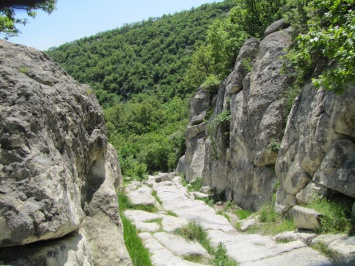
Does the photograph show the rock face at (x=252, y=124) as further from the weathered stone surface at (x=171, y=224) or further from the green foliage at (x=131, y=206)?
the weathered stone surface at (x=171, y=224)

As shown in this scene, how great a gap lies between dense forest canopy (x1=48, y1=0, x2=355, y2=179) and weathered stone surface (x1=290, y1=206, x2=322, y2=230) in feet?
8.96

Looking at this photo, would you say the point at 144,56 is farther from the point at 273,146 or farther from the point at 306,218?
the point at 306,218

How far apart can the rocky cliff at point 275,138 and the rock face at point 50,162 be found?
5.60 m

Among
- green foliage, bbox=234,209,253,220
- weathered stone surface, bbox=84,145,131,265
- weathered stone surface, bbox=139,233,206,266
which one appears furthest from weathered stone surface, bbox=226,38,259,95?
weathered stone surface, bbox=84,145,131,265

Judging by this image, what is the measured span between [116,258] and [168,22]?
4087 inches

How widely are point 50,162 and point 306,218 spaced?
21.5ft

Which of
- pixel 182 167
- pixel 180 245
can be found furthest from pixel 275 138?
pixel 182 167

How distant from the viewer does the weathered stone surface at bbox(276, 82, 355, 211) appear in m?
7.95

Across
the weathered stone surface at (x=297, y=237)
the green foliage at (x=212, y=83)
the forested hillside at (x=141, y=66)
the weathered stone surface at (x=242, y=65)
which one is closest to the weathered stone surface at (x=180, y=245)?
the weathered stone surface at (x=297, y=237)

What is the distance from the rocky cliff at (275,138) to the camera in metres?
8.16

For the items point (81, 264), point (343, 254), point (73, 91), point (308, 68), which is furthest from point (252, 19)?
point (81, 264)

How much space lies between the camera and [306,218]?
7953 millimetres

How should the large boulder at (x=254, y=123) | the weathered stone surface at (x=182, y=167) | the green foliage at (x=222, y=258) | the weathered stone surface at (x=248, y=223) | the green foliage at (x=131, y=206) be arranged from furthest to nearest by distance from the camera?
the weathered stone surface at (x=182, y=167) → the large boulder at (x=254, y=123) → the weathered stone surface at (x=248, y=223) → the green foliage at (x=131, y=206) → the green foliage at (x=222, y=258)

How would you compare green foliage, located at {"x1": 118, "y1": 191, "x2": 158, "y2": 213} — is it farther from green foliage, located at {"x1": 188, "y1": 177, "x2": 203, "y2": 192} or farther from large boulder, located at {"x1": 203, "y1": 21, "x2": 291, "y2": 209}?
green foliage, located at {"x1": 188, "y1": 177, "x2": 203, "y2": 192}
